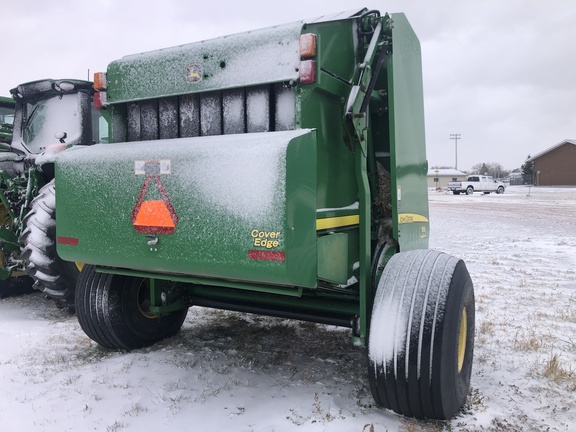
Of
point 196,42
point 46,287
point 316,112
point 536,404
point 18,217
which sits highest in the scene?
point 196,42

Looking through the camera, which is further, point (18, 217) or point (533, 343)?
point (18, 217)

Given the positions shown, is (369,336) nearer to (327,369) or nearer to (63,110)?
(327,369)

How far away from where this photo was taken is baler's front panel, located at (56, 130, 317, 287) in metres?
2.61

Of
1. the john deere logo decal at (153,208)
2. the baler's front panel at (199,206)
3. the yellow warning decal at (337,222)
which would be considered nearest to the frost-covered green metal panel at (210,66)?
the baler's front panel at (199,206)

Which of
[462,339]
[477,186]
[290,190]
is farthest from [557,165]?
[290,190]

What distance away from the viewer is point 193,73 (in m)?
3.24

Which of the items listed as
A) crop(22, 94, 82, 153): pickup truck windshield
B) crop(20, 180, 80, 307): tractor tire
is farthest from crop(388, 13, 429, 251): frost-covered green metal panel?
crop(22, 94, 82, 153): pickup truck windshield

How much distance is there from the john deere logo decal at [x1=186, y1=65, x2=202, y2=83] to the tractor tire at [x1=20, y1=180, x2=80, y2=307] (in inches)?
95.7

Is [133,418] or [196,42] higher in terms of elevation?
[196,42]

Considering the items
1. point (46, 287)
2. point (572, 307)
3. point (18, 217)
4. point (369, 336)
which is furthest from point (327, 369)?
point (18, 217)

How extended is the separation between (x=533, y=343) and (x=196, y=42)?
3.59m

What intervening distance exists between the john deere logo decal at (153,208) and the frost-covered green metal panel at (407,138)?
1.49 meters

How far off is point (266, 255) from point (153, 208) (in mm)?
793

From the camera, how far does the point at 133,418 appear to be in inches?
120
